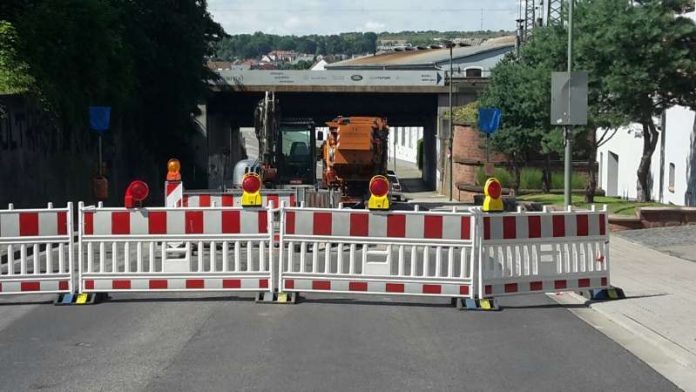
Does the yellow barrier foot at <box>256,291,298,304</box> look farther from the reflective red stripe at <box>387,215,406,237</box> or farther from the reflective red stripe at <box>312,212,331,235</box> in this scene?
the reflective red stripe at <box>387,215,406,237</box>

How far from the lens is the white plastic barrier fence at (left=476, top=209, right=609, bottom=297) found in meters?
12.3

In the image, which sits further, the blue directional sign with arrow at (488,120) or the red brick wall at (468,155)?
the red brick wall at (468,155)

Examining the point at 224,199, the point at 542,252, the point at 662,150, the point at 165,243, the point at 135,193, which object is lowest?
the point at 542,252

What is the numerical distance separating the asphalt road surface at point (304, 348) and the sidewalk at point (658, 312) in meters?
0.25

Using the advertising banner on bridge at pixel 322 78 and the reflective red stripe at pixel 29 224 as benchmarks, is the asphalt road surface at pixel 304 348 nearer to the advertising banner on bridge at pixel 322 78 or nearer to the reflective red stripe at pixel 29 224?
the reflective red stripe at pixel 29 224

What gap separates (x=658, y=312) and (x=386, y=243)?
333 centimetres

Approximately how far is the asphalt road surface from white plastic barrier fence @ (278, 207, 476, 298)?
284mm

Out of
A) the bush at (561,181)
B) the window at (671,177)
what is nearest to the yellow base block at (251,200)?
the window at (671,177)

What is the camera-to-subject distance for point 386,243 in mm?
12234

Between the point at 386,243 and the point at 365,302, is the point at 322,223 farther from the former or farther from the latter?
the point at 365,302

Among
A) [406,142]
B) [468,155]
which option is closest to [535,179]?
[468,155]

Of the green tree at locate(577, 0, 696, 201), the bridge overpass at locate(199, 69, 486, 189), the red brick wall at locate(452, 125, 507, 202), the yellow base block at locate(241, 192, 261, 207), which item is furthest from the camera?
the bridge overpass at locate(199, 69, 486, 189)

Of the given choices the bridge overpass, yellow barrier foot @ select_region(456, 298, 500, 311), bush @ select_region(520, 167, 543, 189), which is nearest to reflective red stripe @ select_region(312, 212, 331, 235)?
yellow barrier foot @ select_region(456, 298, 500, 311)

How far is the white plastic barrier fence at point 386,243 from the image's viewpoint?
40.0ft
